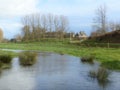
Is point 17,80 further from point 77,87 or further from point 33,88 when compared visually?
point 77,87

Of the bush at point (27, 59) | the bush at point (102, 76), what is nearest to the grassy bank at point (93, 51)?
the bush at point (102, 76)

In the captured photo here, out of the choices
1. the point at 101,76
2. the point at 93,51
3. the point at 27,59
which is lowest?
the point at 93,51

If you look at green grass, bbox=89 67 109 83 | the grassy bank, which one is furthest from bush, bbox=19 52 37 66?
green grass, bbox=89 67 109 83

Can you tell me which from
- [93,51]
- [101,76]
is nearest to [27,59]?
[101,76]

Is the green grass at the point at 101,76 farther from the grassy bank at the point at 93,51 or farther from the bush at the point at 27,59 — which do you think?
the bush at the point at 27,59

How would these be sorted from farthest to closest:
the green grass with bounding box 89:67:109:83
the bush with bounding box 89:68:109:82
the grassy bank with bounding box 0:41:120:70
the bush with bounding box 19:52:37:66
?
the grassy bank with bounding box 0:41:120:70
the bush with bounding box 19:52:37:66
the bush with bounding box 89:68:109:82
the green grass with bounding box 89:67:109:83

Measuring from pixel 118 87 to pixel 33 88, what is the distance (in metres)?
5.14

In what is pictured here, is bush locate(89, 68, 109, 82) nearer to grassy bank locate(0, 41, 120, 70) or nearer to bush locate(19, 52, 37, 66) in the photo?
grassy bank locate(0, 41, 120, 70)

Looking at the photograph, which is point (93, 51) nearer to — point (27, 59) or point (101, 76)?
point (27, 59)

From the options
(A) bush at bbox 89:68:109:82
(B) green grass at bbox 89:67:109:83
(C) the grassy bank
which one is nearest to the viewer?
(B) green grass at bbox 89:67:109:83

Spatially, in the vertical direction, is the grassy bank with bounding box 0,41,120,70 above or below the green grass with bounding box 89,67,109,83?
below

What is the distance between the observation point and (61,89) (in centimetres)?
1736

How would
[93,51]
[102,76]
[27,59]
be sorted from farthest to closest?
1. [93,51]
2. [27,59]
3. [102,76]

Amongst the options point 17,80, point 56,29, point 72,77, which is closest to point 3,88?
point 17,80
